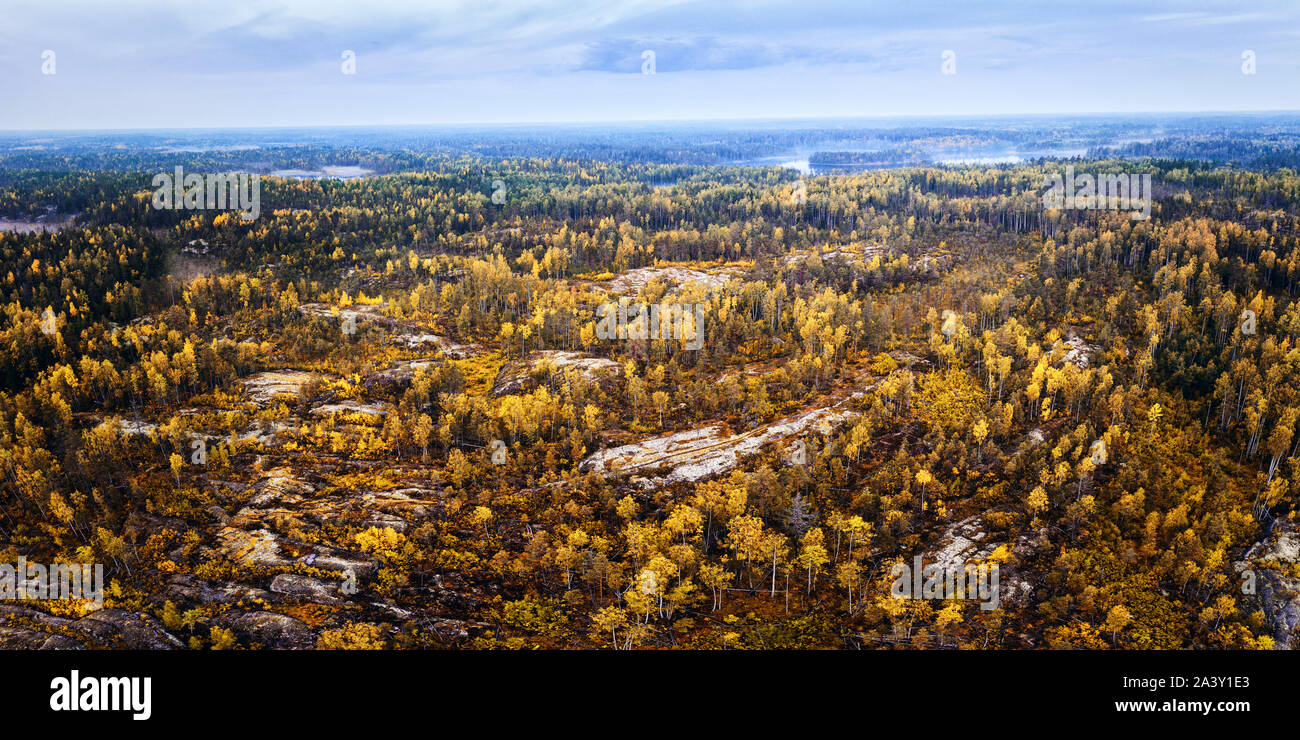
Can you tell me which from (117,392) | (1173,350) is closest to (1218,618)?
(1173,350)

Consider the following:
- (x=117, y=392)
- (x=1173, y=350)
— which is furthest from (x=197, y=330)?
(x=1173, y=350)

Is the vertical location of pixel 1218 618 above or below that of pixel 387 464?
below

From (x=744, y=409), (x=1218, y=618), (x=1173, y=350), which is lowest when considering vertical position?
(x=1218, y=618)

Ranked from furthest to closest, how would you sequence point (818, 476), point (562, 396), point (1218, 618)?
1. point (562, 396)
2. point (818, 476)
3. point (1218, 618)

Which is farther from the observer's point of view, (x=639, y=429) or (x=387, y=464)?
(x=639, y=429)

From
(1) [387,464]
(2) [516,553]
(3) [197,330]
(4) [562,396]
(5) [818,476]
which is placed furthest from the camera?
(3) [197,330]

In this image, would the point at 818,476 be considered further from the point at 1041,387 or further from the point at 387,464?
the point at 387,464
